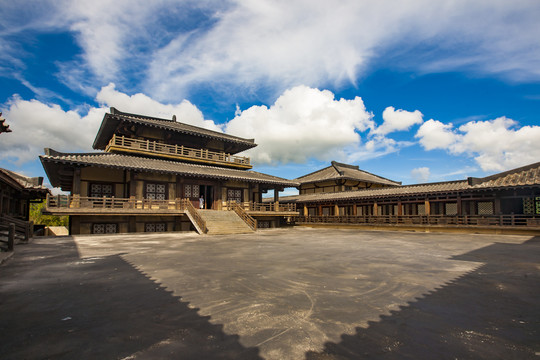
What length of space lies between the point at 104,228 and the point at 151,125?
842 cm

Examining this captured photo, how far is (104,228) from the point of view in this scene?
1942 cm

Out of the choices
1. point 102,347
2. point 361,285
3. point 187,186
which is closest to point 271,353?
point 102,347

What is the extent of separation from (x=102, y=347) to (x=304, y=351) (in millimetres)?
2234

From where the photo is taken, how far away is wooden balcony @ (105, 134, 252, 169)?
22578mm

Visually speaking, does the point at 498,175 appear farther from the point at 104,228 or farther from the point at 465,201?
the point at 104,228

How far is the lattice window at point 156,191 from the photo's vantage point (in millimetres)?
21344

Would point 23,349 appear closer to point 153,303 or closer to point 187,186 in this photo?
point 153,303

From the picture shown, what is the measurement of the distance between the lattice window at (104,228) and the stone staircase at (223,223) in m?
5.64

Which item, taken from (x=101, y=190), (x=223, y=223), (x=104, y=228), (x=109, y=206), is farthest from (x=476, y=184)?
(x=101, y=190)

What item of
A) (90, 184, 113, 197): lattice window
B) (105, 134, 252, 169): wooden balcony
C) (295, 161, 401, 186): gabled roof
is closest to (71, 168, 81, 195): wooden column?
(90, 184, 113, 197): lattice window

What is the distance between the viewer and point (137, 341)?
3.44m

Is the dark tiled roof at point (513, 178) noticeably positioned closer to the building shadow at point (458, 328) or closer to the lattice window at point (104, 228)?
the building shadow at point (458, 328)

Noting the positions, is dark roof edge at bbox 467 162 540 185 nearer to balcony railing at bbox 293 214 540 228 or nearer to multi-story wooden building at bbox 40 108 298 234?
balcony railing at bbox 293 214 540 228

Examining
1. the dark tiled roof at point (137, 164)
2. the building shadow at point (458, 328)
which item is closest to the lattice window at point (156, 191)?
the dark tiled roof at point (137, 164)
